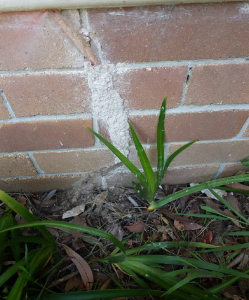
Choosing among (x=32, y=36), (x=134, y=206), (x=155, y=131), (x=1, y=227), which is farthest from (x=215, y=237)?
(x=32, y=36)

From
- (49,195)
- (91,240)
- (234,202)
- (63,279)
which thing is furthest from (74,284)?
(234,202)

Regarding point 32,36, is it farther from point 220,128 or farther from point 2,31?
point 220,128

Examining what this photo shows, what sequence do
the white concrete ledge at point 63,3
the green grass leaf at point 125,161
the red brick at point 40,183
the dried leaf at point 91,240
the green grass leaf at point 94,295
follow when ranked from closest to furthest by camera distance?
the white concrete ledge at point 63,3 → the green grass leaf at point 94,295 → the green grass leaf at point 125,161 → the dried leaf at point 91,240 → the red brick at point 40,183

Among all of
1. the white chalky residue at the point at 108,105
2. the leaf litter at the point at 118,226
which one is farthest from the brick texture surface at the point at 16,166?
the white chalky residue at the point at 108,105

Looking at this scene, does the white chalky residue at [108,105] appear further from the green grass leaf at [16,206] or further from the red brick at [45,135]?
the green grass leaf at [16,206]

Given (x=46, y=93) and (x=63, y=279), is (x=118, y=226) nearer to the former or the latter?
(x=63, y=279)

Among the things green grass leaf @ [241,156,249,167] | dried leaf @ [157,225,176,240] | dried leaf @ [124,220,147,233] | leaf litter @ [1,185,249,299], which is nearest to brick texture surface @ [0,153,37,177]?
leaf litter @ [1,185,249,299]
